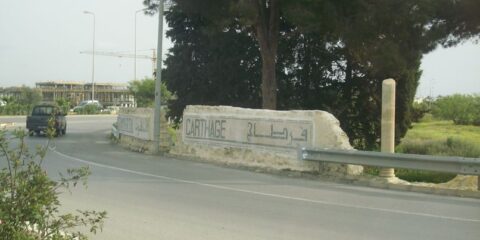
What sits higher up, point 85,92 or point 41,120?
point 85,92

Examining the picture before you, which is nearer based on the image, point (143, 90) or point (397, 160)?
point (397, 160)

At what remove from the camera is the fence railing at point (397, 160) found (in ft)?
40.4

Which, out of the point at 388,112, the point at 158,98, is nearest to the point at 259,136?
the point at 388,112

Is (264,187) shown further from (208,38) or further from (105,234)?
(208,38)

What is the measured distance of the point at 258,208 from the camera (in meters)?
10.1

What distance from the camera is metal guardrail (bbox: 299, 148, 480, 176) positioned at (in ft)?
40.4

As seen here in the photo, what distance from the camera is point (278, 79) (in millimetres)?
28766

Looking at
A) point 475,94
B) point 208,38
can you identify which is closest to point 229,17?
point 208,38

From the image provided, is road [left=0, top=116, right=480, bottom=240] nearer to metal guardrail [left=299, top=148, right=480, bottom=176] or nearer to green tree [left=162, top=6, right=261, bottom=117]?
metal guardrail [left=299, top=148, right=480, bottom=176]

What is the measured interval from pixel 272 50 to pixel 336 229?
56.7ft

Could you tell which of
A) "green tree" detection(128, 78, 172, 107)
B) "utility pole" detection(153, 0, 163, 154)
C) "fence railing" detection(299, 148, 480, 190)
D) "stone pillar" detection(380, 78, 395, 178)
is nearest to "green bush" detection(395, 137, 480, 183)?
"stone pillar" detection(380, 78, 395, 178)

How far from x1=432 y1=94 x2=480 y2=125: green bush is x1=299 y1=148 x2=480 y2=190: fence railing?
41.1 metres

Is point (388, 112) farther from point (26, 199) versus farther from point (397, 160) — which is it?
point (26, 199)

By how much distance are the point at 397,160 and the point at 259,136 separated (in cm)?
494
